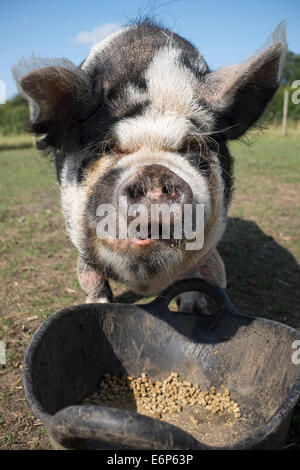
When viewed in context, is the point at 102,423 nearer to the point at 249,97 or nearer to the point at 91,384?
the point at 91,384

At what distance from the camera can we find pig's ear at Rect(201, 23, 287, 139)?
2.20 m

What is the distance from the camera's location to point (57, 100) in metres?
2.15

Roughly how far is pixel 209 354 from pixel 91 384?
66 centimetres

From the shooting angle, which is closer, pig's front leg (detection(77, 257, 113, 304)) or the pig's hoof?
pig's front leg (detection(77, 257, 113, 304))

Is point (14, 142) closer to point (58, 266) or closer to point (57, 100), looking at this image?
point (58, 266)

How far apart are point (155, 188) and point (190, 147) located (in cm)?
48

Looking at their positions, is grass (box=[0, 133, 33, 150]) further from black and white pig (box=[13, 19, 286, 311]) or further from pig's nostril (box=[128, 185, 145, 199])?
pig's nostril (box=[128, 185, 145, 199])

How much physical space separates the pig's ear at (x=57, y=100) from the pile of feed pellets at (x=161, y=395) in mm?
1329

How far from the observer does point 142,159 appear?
1.93 metres

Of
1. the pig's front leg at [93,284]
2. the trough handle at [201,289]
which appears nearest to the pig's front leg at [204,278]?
the pig's front leg at [93,284]

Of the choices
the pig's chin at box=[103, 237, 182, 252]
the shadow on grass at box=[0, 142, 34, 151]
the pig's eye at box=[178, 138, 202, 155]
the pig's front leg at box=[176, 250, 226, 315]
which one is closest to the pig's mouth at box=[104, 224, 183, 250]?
the pig's chin at box=[103, 237, 182, 252]

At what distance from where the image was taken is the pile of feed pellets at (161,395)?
2.30m

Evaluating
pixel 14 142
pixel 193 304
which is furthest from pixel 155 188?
pixel 14 142

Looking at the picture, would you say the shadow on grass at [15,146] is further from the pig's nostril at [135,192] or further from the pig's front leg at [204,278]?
the pig's nostril at [135,192]
